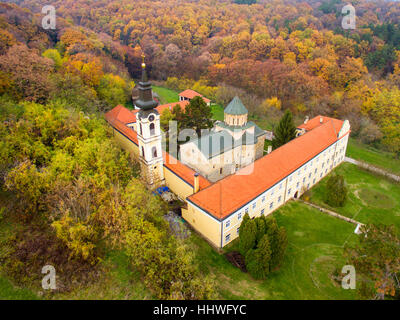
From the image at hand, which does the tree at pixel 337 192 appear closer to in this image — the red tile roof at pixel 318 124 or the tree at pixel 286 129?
the tree at pixel 286 129

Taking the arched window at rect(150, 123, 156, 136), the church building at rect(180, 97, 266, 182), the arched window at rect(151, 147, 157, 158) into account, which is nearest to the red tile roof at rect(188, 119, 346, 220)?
the church building at rect(180, 97, 266, 182)

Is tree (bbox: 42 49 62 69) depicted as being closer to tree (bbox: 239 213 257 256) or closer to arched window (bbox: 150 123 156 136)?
arched window (bbox: 150 123 156 136)

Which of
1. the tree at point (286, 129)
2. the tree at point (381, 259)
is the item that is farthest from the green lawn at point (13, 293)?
the tree at point (286, 129)

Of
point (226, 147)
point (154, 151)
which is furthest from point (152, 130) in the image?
point (226, 147)

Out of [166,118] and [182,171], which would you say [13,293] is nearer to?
[182,171]

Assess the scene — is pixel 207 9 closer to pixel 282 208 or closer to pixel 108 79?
pixel 108 79
